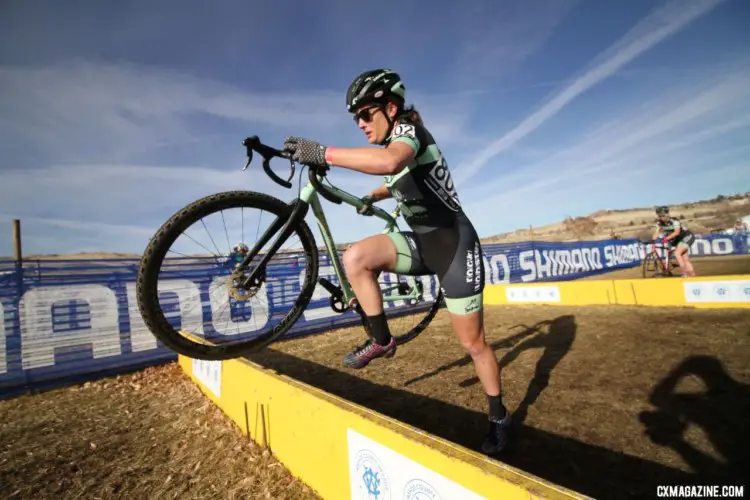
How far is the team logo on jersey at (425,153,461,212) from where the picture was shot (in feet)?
8.88

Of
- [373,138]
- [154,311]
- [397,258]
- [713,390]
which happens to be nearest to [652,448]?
[713,390]

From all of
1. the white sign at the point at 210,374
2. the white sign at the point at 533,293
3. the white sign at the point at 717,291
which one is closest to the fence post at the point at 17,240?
the white sign at the point at 210,374

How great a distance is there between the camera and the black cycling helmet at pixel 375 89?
279cm

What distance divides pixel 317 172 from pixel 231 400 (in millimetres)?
3055

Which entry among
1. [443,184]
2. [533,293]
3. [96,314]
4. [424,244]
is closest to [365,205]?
[424,244]

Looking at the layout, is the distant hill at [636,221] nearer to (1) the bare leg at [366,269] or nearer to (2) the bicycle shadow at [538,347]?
(2) the bicycle shadow at [538,347]

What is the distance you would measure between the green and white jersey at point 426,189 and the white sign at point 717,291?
360 inches

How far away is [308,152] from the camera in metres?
2.52

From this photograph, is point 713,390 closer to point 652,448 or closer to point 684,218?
point 652,448

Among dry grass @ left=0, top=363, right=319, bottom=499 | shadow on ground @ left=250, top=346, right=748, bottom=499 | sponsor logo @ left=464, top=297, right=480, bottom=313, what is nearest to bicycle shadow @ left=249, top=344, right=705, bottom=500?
shadow on ground @ left=250, top=346, right=748, bottom=499

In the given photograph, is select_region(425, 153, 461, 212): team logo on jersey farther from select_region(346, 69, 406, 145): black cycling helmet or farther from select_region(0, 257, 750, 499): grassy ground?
select_region(0, 257, 750, 499): grassy ground

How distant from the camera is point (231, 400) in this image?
405cm

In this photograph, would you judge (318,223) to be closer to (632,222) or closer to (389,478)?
(389,478)

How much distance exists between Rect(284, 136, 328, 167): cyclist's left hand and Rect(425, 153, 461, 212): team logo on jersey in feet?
2.84
